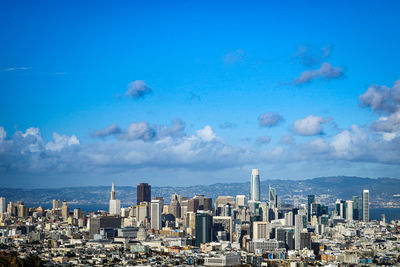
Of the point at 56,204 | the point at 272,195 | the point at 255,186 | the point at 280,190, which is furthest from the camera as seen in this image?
the point at 280,190

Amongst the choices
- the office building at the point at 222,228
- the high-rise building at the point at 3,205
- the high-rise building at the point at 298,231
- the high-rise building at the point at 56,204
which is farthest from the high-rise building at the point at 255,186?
the high-rise building at the point at 3,205

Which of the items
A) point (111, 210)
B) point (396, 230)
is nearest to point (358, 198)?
point (396, 230)

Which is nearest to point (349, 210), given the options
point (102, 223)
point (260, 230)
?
point (260, 230)

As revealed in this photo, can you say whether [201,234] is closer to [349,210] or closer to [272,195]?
[349,210]

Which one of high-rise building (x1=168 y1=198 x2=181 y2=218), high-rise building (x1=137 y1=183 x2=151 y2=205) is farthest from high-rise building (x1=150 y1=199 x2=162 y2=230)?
high-rise building (x1=137 y1=183 x2=151 y2=205)

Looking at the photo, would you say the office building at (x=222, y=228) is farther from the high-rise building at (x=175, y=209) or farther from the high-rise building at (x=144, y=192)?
the high-rise building at (x=144, y=192)

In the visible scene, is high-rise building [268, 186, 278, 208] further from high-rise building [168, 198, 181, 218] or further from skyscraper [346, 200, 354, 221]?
high-rise building [168, 198, 181, 218]
